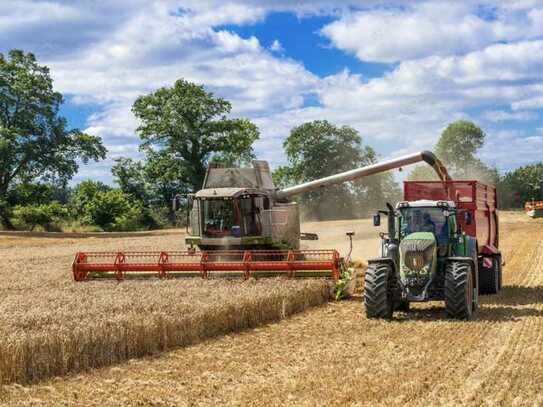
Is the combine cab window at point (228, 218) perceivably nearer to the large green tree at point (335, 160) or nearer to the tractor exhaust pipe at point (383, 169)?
the tractor exhaust pipe at point (383, 169)

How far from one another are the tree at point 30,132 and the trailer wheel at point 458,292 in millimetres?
37393

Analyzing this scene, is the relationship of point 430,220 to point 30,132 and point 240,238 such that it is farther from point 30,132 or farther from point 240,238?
point 30,132

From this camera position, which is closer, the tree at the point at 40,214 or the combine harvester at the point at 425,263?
the combine harvester at the point at 425,263

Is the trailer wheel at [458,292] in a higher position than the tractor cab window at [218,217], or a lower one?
lower

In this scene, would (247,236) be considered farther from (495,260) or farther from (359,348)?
(359,348)

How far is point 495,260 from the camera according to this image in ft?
55.3

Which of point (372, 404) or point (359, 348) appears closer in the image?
point (372, 404)

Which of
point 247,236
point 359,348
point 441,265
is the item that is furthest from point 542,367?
point 247,236

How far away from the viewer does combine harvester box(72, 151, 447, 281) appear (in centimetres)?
1688

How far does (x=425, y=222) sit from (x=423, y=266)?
3.94 ft

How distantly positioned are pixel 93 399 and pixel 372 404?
122 inches

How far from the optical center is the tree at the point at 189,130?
55.8 m

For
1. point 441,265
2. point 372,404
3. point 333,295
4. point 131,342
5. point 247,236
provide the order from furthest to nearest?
1. point 247,236
2. point 333,295
3. point 441,265
4. point 131,342
5. point 372,404

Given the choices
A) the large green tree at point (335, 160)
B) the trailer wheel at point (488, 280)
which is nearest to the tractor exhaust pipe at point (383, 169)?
the trailer wheel at point (488, 280)
